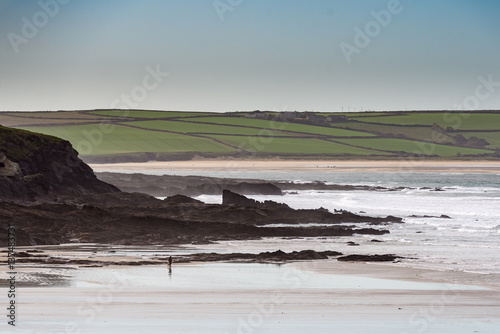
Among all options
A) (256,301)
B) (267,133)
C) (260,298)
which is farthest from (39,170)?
(267,133)

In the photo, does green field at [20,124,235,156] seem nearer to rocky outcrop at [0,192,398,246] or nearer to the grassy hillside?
the grassy hillside

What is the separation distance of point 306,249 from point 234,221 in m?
10.7

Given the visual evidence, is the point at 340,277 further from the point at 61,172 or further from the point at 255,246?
the point at 61,172

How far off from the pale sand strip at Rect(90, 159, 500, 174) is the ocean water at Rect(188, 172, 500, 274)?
4113cm

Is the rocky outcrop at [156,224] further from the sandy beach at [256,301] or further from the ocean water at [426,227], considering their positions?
the sandy beach at [256,301]

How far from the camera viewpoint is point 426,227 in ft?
148

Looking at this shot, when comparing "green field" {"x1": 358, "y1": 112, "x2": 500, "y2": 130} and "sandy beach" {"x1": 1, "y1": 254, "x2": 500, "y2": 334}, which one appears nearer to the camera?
"sandy beach" {"x1": 1, "y1": 254, "x2": 500, "y2": 334}

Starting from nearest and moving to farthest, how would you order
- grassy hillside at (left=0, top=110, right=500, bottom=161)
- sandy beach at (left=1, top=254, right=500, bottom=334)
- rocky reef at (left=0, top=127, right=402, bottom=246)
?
sandy beach at (left=1, top=254, right=500, bottom=334), rocky reef at (left=0, top=127, right=402, bottom=246), grassy hillside at (left=0, top=110, right=500, bottom=161)

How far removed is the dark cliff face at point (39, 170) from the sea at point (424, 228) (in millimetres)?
14235

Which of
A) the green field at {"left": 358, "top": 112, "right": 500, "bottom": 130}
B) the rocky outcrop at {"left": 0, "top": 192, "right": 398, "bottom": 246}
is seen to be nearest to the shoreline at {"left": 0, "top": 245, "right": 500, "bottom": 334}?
the rocky outcrop at {"left": 0, "top": 192, "right": 398, "bottom": 246}

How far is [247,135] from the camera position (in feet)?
552

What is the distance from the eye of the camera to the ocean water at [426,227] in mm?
32812

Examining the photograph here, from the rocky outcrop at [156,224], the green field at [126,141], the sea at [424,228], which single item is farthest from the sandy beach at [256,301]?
the green field at [126,141]

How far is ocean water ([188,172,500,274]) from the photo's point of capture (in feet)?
108
